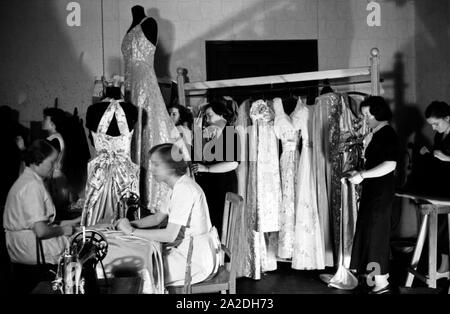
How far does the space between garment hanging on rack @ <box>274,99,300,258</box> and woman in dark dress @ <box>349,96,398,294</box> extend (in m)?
0.55

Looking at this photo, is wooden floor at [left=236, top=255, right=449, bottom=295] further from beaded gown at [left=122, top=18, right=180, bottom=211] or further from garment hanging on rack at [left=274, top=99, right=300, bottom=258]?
beaded gown at [left=122, top=18, right=180, bottom=211]

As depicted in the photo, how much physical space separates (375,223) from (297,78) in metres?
1.04

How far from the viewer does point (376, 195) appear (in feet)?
9.35

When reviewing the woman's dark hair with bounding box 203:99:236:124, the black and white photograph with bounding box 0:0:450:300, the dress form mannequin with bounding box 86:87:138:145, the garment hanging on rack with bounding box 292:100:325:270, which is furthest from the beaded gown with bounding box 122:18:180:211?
the garment hanging on rack with bounding box 292:100:325:270

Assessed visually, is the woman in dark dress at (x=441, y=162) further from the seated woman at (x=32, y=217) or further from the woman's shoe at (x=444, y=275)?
the seated woman at (x=32, y=217)

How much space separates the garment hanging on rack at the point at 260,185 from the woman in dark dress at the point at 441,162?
99 cm

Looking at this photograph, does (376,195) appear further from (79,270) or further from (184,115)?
(79,270)

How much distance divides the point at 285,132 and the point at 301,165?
0.81 ft

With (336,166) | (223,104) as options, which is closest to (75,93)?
(223,104)

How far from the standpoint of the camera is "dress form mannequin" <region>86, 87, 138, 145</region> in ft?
9.18

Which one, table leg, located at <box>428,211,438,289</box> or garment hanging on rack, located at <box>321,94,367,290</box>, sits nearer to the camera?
table leg, located at <box>428,211,438,289</box>

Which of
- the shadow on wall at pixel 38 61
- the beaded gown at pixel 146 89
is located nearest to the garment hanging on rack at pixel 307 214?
the beaded gown at pixel 146 89

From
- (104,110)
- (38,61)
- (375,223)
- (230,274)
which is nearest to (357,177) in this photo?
(375,223)
